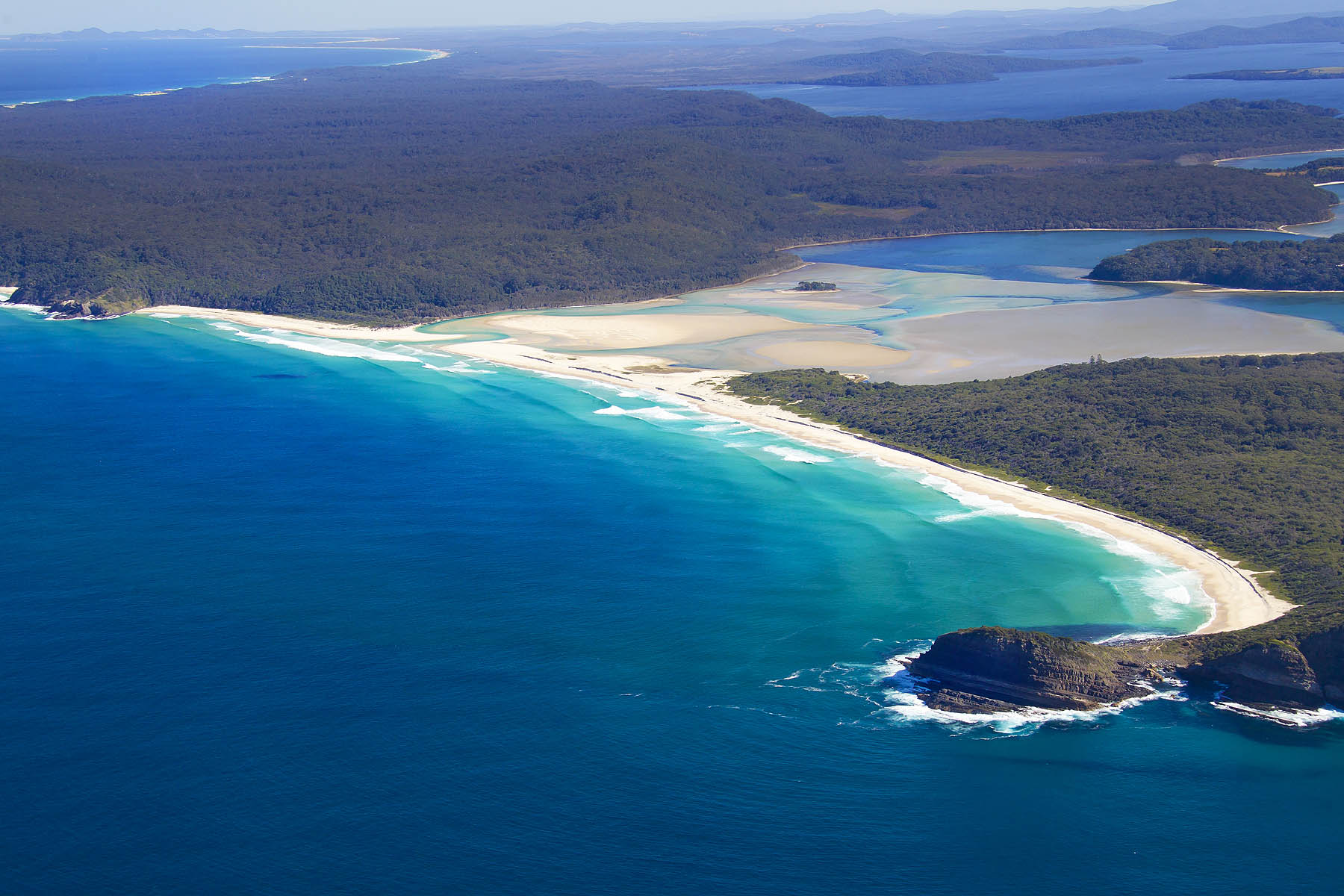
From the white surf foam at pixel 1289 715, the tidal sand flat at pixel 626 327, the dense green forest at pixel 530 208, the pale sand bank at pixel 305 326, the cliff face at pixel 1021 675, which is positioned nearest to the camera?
the white surf foam at pixel 1289 715

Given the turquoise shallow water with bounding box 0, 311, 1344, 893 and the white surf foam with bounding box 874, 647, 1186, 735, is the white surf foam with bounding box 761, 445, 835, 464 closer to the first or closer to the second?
the turquoise shallow water with bounding box 0, 311, 1344, 893

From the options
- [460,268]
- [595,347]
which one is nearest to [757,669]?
[595,347]

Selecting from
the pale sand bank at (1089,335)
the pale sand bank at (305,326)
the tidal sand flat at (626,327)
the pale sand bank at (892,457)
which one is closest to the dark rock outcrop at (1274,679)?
the pale sand bank at (892,457)

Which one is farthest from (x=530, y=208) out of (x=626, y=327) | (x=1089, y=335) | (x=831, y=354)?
(x=1089, y=335)

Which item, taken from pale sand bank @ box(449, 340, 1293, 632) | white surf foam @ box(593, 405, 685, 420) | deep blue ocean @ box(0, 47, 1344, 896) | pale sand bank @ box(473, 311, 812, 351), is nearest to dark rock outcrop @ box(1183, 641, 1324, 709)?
deep blue ocean @ box(0, 47, 1344, 896)

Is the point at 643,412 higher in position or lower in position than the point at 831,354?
lower

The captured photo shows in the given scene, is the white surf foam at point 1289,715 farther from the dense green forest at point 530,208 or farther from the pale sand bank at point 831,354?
the dense green forest at point 530,208

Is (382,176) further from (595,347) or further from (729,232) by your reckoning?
(595,347)

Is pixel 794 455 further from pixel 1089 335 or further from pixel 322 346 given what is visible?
pixel 322 346
